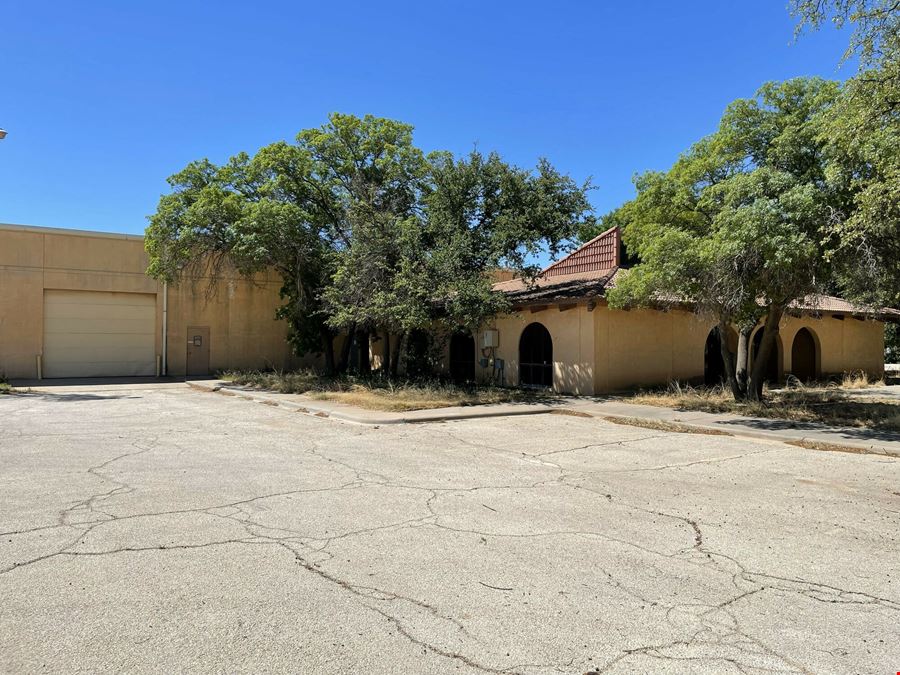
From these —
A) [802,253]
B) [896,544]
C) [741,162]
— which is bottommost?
[896,544]

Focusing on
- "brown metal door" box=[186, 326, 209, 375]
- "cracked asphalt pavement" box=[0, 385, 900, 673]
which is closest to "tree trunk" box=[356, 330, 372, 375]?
"brown metal door" box=[186, 326, 209, 375]

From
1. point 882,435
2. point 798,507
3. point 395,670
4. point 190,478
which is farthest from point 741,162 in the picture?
point 395,670

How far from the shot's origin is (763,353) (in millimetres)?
16656

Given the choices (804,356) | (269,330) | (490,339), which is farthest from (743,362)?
(269,330)

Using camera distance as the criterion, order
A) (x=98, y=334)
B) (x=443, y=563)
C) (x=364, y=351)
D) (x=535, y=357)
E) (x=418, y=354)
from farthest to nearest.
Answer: (x=98, y=334)
(x=364, y=351)
(x=418, y=354)
(x=535, y=357)
(x=443, y=563)

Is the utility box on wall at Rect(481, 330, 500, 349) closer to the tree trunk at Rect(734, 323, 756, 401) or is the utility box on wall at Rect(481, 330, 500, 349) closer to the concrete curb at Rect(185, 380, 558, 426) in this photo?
the concrete curb at Rect(185, 380, 558, 426)

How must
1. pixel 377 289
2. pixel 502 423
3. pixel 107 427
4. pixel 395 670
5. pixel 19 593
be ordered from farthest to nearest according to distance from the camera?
pixel 377 289, pixel 502 423, pixel 107 427, pixel 19 593, pixel 395 670

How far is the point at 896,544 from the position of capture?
559 cm

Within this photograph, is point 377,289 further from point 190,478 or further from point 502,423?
point 190,478

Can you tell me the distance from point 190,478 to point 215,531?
2501 millimetres

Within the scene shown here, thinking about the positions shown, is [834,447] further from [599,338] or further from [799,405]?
[599,338]

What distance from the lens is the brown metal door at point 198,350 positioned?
94.5 feet

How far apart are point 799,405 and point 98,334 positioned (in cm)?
2705

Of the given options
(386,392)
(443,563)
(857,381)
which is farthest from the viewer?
(857,381)
